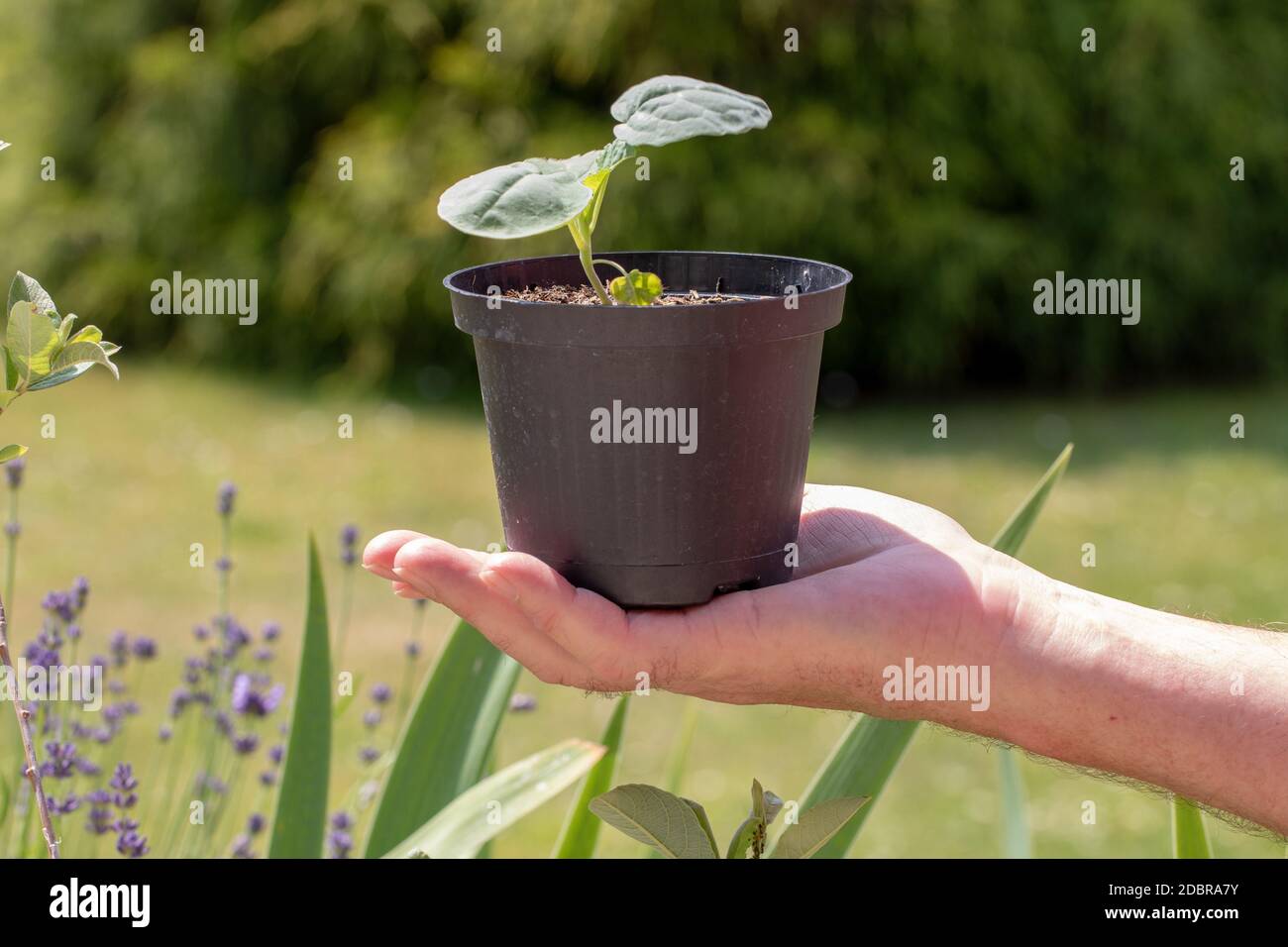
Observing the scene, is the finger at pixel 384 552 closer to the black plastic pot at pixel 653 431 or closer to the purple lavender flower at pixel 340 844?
the black plastic pot at pixel 653 431

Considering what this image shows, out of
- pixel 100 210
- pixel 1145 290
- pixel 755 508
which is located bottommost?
pixel 1145 290

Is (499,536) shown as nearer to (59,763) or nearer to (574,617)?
(59,763)

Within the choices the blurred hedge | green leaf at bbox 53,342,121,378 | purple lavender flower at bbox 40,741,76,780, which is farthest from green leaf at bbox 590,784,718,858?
the blurred hedge

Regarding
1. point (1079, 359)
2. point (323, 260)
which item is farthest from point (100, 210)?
point (1079, 359)

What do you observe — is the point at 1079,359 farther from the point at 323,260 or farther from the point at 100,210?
the point at 100,210

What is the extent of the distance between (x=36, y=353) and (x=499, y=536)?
405 centimetres

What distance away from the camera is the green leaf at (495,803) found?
4.43ft

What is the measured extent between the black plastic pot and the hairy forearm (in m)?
0.26

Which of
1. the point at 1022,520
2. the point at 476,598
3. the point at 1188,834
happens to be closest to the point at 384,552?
the point at 476,598

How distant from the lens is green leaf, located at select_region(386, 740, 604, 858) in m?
1.35

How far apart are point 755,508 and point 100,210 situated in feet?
21.8

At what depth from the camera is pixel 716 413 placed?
4.15 ft

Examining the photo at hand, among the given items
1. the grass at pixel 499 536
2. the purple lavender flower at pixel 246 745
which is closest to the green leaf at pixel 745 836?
the purple lavender flower at pixel 246 745

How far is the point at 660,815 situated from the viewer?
992 mm
